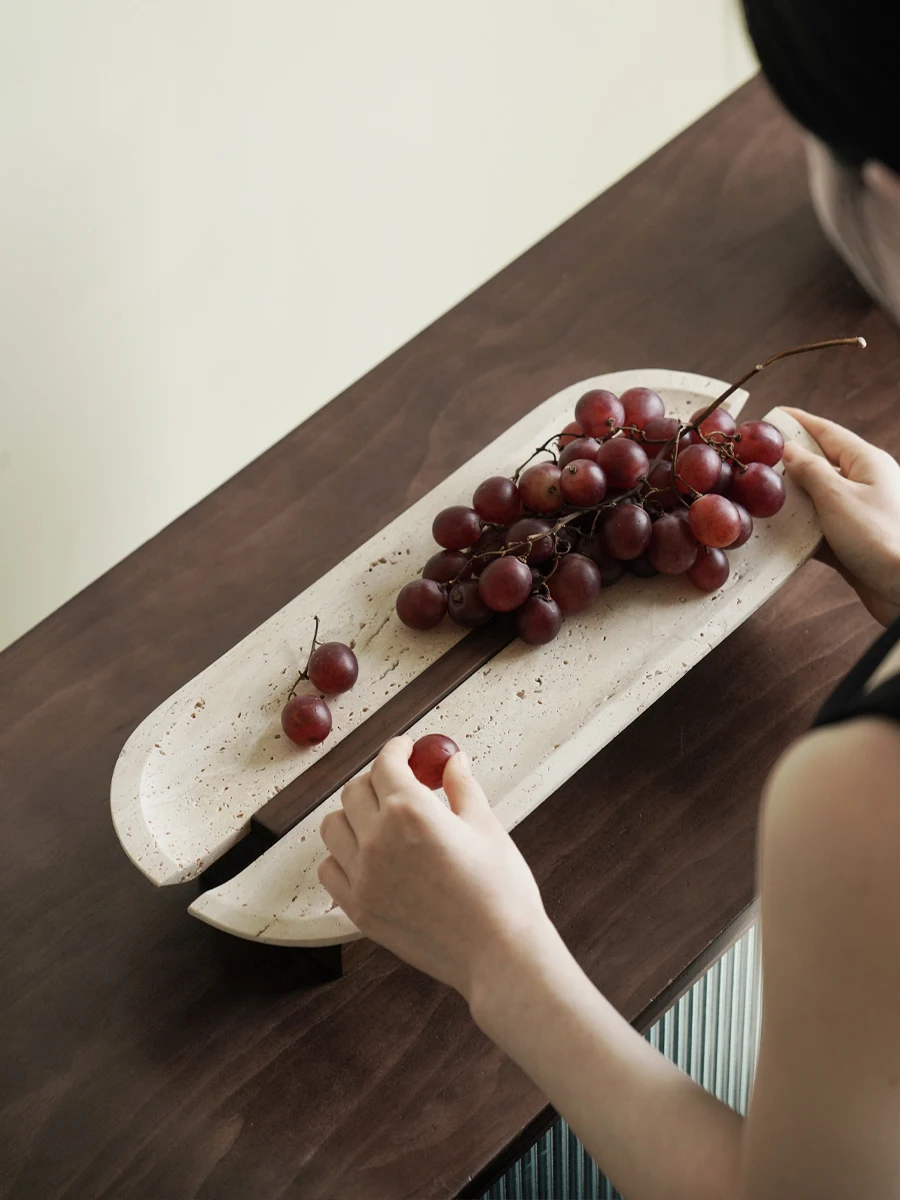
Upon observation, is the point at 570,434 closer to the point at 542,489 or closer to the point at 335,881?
the point at 542,489

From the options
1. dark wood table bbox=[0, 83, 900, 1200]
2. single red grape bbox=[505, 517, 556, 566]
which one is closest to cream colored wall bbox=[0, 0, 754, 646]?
dark wood table bbox=[0, 83, 900, 1200]

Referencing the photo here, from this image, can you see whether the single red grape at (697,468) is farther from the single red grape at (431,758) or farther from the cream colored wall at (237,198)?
the cream colored wall at (237,198)

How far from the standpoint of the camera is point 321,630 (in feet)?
3.67

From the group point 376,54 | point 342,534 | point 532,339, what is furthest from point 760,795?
point 376,54

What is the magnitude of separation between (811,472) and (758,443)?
6 cm

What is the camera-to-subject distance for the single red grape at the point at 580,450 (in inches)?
44.3

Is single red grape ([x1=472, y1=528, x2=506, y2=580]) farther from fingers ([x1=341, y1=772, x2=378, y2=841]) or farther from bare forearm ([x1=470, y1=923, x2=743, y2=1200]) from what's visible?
bare forearm ([x1=470, y1=923, x2=743, y2=1200])

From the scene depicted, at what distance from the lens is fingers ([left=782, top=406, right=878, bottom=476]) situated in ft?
3.84

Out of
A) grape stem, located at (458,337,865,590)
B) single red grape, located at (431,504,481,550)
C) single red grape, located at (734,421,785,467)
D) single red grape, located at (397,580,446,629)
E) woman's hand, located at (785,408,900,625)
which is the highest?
single red grape, located at (431,504,481,550)

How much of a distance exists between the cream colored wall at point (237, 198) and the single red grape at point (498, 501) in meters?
0.91

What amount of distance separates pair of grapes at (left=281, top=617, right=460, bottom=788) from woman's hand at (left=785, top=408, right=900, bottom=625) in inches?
16.2

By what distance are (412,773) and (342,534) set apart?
47 cm

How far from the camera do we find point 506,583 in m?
1.05

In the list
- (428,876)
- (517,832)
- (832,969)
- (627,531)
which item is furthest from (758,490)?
(832,969)
